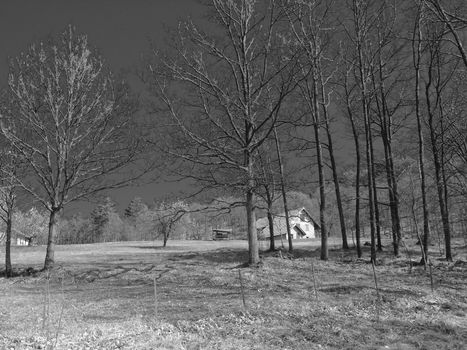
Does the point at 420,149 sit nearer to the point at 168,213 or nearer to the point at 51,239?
the point at 168,213

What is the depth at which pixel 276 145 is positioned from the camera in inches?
1117

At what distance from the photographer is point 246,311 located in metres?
9.36

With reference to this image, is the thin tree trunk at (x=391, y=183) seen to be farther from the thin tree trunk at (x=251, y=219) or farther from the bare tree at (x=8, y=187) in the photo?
the bare tree at (x=8, y=187)

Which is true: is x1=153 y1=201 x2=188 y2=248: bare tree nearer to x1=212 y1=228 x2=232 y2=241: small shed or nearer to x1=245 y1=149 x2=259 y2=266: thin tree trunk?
x1=245 y1=149 x2=259 y2=266: thin tree trunk

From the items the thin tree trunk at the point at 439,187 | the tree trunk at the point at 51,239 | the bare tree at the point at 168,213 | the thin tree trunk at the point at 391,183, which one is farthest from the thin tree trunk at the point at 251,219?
the thin tree trunk at the point at 439,187

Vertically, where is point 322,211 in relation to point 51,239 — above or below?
above

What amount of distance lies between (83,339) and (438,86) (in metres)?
21.2

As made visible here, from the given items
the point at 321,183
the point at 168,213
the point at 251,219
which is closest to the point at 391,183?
the point at 321,183

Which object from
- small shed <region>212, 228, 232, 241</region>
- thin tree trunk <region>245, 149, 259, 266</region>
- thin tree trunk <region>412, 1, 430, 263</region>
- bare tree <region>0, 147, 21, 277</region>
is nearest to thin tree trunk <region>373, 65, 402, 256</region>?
thin tree trunk <region>412, 1, 430, 263</region>

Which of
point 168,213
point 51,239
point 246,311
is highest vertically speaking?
point 168,213

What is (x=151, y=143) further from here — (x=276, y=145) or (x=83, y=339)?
(x=276, y=145)

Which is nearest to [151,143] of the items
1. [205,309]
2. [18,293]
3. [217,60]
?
[217,60]

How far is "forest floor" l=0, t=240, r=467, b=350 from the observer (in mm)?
7699

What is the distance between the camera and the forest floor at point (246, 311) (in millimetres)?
7699
